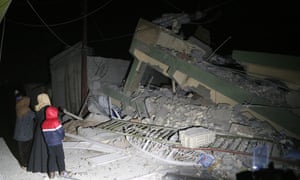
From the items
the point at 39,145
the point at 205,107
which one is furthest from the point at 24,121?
the point at 205,107

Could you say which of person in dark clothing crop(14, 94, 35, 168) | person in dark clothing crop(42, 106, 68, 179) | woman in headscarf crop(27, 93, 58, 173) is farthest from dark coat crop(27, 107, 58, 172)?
person in dark clothing crop(14, 94, 35, 168)

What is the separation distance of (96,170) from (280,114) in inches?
184

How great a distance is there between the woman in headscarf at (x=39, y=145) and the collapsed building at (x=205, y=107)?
2290mm

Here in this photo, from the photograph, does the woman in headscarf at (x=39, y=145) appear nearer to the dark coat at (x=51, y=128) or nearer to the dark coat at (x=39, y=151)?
the dark coat at (x=39, y=151)

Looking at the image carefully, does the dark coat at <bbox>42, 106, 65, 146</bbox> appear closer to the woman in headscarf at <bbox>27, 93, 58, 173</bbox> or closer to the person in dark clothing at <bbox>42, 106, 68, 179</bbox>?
the person in dark clothing at <bbox>42, 106, 68, 179</bbox>

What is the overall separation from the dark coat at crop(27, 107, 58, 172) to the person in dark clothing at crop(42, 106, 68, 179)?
140mm

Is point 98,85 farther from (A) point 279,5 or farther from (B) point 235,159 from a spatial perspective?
(A) point 279,5

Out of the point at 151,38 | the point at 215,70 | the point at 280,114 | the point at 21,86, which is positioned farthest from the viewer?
the point at 21,86

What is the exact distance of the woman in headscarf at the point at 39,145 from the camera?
571 centimetres

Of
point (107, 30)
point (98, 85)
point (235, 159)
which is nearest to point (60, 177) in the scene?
point (235, 159)

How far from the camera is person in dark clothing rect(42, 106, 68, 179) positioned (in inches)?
216

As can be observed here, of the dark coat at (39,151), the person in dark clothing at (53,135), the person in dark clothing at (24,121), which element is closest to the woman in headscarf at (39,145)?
the dark coat at (39,151)

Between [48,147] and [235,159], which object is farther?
[235,159]

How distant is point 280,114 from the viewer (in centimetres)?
744
